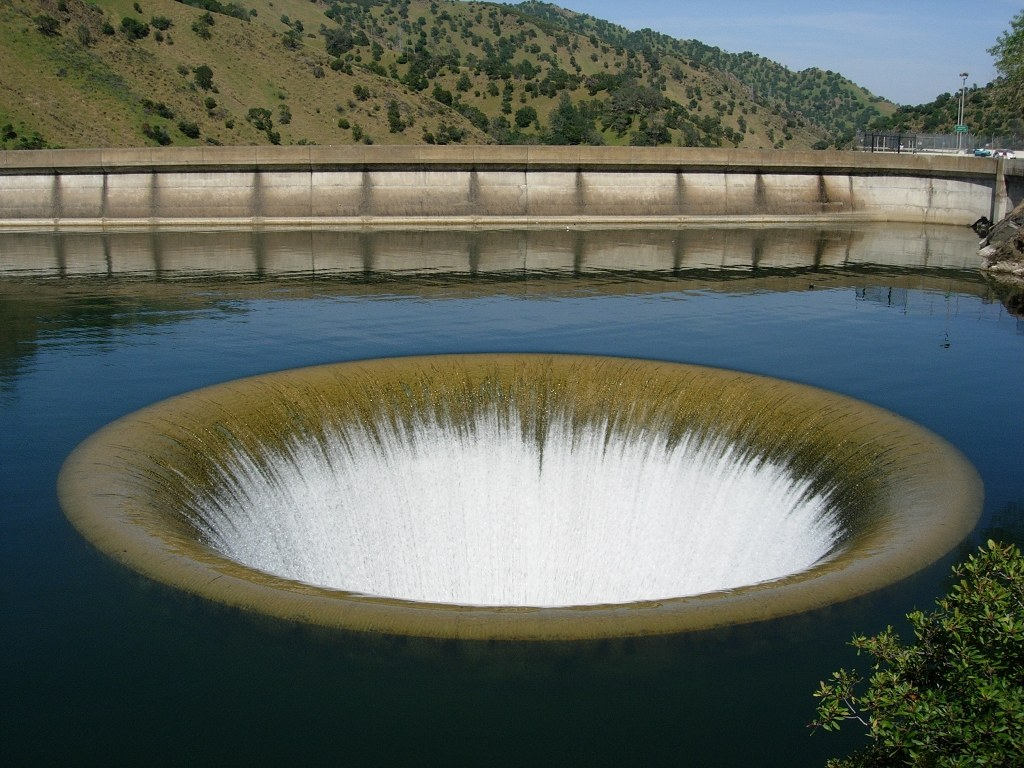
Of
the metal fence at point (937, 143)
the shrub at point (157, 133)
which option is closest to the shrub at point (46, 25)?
the shrub at point (157, 133)

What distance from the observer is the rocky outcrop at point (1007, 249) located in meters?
38.9

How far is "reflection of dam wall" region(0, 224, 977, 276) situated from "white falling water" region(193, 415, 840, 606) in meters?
19.7

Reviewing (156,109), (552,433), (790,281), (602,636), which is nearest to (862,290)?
(790,281)

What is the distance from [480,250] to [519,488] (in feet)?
86.3

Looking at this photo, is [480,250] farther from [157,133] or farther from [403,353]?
[157,133]

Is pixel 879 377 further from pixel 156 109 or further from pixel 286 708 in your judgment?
pixel 156 109

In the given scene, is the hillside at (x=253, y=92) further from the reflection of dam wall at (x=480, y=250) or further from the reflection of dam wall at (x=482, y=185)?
the reflection of dam wall at (x=480, y=250)

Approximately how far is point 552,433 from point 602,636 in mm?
9036

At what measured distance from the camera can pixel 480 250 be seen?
142 ft

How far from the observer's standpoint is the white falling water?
1521 centimetres

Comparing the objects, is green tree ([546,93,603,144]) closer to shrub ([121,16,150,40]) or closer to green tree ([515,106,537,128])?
green tree ([515,106,537,128])

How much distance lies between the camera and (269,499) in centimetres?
1595

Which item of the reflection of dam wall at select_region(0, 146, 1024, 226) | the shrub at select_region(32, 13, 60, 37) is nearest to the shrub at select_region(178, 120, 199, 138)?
the shrub at select_region(32, 13, 60, 37)

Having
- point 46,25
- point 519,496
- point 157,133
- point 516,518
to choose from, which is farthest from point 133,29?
point 516,518
